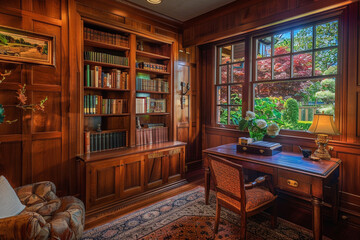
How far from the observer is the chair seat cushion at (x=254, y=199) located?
78.3 inches

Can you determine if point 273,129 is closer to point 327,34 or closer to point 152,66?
point 327,34

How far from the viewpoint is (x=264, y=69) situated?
10.9ft

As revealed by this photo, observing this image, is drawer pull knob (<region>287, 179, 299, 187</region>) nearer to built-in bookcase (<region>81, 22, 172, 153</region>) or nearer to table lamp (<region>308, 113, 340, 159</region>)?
table lamp (<region>308, 113, 340, 159</region>)

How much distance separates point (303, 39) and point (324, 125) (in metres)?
1.34

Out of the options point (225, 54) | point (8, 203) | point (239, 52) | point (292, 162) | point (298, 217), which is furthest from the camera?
point (225, 54)

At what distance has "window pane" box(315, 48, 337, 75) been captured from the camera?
103 inches

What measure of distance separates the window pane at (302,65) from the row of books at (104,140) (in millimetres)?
2746

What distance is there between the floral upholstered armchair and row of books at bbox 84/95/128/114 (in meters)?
1.13

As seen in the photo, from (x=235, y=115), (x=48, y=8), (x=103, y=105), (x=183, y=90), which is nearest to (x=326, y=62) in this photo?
(x=235, y=115)

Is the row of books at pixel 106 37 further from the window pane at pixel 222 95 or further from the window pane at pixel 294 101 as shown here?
the window pane at pixel 294 101

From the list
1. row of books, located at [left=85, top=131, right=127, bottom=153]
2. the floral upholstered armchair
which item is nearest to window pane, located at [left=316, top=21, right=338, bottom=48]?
row of books, located at [left=85, top=131, right=127, bottom=153]

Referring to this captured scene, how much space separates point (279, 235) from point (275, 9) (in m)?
2.74

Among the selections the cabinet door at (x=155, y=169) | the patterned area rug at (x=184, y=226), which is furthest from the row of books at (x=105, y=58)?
the patterned area rug at (x=184, y=226)

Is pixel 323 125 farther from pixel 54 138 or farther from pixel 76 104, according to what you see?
pixel 54 138
